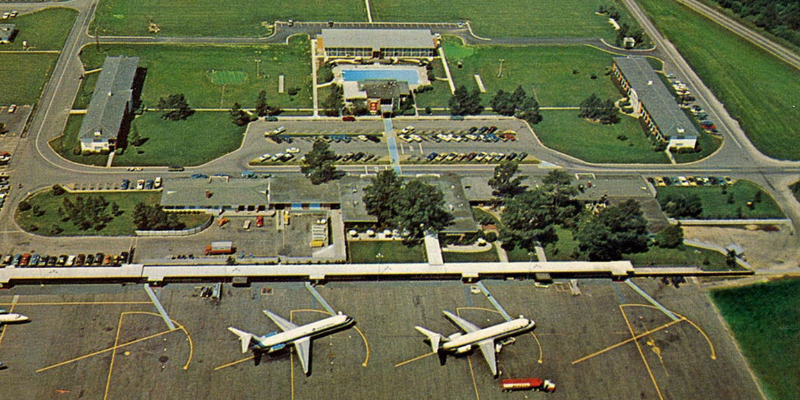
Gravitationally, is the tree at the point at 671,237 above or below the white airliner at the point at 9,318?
below

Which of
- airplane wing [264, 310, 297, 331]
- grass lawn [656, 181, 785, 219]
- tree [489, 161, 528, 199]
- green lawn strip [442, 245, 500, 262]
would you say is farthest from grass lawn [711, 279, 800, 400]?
airplane wing [264, 310, 297, 331]

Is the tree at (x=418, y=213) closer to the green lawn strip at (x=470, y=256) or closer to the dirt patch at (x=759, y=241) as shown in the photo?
the green lawn strip at (x=470, y=256)

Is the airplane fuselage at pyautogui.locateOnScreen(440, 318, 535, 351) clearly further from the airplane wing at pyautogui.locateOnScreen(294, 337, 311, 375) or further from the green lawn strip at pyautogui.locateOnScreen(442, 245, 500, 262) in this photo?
the green lawn strip at pyautogui.locateOnScreen(442, 245, 500, 262)

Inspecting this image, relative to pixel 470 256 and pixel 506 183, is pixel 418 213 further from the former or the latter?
pixel 506 183

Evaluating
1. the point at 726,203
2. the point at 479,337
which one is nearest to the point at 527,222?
the point at 479,337

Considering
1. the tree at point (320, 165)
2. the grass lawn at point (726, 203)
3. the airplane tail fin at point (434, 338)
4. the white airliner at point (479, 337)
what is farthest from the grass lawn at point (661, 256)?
the tree at point (320, 165)

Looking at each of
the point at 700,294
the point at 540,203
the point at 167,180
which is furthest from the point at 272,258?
the point at 700,294

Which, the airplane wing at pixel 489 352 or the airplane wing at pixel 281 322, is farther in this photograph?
the airplane wing at pixel 281 322
